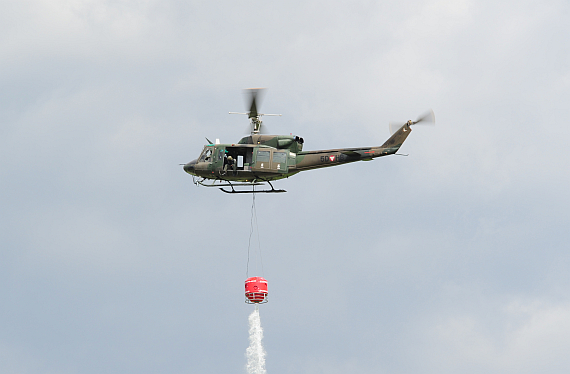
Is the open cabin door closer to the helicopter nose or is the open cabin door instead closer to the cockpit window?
the cockpit window

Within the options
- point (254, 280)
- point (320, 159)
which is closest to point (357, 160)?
point (320, 159)

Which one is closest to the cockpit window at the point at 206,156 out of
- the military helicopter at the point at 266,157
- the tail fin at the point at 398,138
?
the military helicopter at the point at 266,157

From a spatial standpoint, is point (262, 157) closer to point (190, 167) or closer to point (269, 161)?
point (269, 161)

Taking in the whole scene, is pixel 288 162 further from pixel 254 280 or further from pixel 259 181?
pixel 254 280

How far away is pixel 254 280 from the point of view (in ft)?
160

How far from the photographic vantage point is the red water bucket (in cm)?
4881

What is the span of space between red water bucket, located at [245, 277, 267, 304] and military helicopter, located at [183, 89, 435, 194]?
4896mm

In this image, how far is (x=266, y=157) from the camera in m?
48.4

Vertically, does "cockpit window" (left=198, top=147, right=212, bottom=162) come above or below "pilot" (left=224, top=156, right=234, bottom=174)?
above

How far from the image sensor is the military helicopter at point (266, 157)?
48.4m

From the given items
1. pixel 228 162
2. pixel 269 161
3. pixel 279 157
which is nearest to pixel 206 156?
pixel 228 162

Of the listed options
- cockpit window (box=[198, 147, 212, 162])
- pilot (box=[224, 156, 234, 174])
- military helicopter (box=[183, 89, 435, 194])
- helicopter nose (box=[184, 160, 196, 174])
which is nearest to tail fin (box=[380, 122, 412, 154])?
military helicopter (box=[183, 89, 435, 194])

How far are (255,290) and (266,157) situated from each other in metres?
7.24

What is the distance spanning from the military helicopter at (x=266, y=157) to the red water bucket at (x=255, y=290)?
4.90 meters
